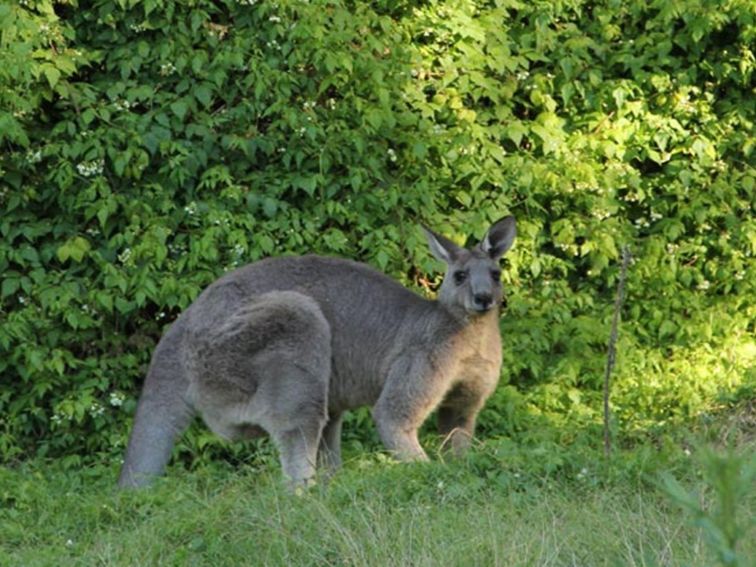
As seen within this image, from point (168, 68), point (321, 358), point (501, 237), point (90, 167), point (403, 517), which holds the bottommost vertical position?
point (90, 167)

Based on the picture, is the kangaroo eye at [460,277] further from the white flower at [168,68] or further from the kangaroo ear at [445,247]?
the white flower at [168,68]

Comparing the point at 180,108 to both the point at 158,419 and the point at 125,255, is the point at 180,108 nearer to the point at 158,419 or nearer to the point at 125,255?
the point at 125,255

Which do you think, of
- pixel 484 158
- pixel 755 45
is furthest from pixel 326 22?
pixel 755 45

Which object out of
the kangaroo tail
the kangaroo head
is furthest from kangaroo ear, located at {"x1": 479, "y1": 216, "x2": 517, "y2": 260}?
the kangaroo tail

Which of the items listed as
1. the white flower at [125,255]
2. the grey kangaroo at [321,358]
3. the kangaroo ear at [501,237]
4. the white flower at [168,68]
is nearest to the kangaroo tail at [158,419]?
the grey kangaroo at [321,358]

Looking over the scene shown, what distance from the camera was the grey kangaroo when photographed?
25.2 feet

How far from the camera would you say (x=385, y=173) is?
1027 cm

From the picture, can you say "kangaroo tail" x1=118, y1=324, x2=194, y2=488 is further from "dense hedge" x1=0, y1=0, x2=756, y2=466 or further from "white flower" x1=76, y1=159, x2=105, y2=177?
"white flower" x1=76, y1=159, x2=105, y2=177

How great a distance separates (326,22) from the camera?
9.97 m

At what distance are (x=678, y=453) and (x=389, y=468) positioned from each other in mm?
1383

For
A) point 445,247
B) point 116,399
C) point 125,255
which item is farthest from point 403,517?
point 125,255

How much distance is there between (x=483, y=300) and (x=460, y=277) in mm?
246

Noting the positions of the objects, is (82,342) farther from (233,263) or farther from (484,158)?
(484,158)

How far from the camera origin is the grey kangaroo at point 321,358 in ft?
25.2
